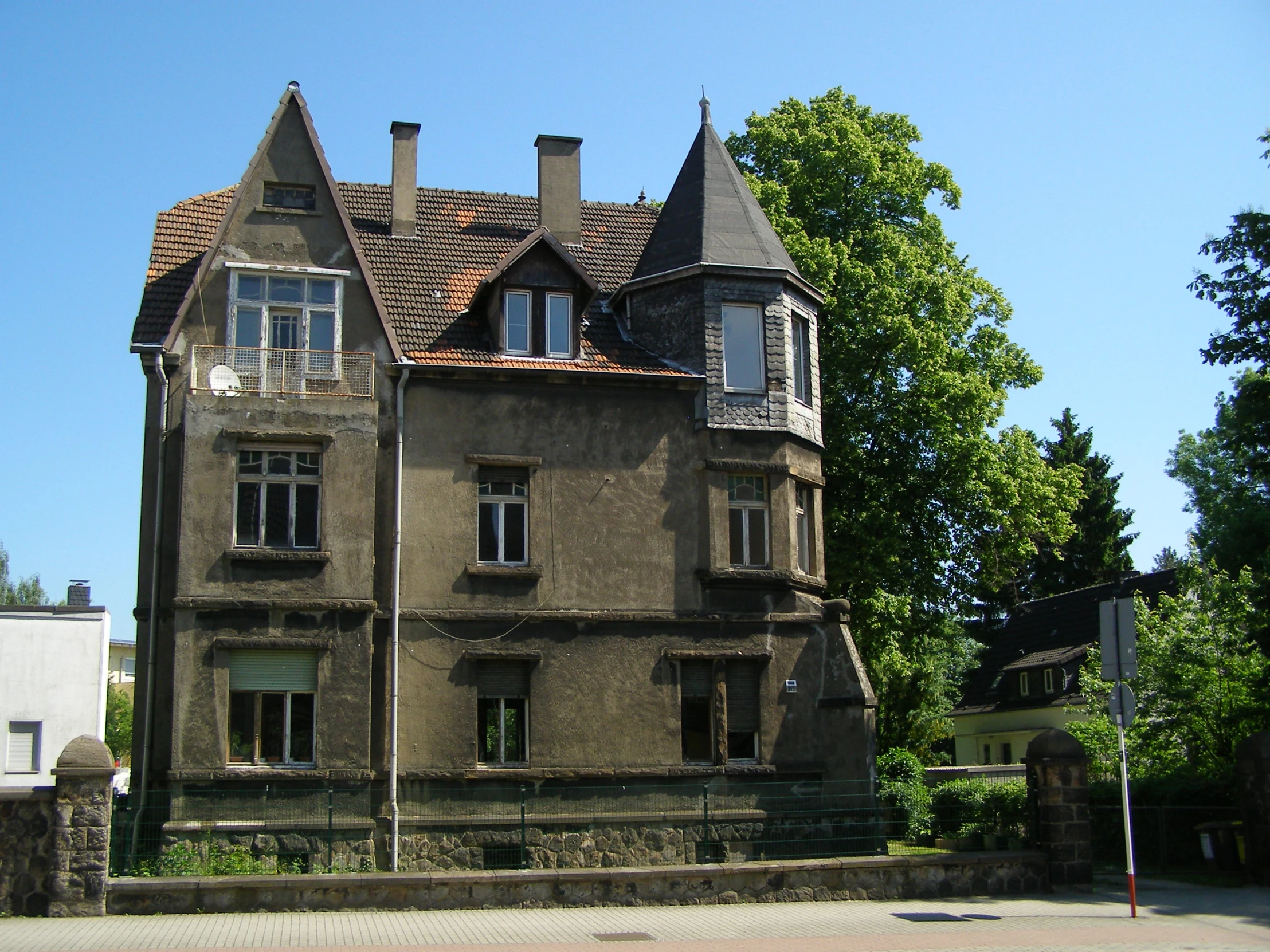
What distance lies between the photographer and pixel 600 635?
2216 cm

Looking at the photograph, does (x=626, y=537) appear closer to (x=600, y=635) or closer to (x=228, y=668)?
(x=600, y=635)

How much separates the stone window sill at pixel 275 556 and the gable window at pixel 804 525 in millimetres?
8649

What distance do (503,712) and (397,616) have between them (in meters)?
2.42

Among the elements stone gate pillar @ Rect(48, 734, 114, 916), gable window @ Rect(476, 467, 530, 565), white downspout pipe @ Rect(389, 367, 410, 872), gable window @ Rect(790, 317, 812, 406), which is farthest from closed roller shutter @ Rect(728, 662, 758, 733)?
stone gate pillar @ Rect(48, 734, 114, 916)

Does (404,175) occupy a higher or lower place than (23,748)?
higher

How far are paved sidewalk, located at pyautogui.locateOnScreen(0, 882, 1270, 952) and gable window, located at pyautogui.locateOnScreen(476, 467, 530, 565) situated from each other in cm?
742

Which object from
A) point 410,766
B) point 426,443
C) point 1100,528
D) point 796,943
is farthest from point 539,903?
point 1100,528

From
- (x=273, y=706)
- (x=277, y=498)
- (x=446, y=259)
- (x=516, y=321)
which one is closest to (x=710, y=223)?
(x=516, y=321)

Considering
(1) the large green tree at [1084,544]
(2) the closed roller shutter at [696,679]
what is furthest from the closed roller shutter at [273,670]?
(1) the large green tree at [1084,544]

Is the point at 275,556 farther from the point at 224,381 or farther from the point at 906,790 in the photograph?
the point at 906,790

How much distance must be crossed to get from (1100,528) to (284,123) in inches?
1737

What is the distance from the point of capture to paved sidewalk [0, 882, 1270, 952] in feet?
45.4

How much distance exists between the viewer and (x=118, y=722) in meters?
74.0

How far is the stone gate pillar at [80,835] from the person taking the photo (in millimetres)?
15180
